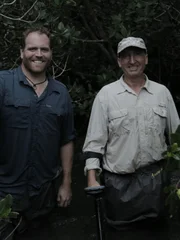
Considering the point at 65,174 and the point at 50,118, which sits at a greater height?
the point at 50,118

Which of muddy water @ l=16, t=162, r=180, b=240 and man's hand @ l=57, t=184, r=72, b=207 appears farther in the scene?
muddy water @ l=16, t=162, r=180, b=240

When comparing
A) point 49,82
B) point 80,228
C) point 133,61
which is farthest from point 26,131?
point 80,228

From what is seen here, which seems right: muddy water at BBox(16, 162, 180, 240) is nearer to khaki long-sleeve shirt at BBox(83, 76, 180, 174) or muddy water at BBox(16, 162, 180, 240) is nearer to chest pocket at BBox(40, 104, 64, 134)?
khaki long-sleeve shirt at BBox(83, 76, 180, 174)

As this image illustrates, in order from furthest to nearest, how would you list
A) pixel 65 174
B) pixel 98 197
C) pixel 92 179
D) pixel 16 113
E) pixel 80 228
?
1. pixel 80 228
2. pixel 65 174
3. pixel 92 179
4. pixel 16 113
5. pixel 98 197

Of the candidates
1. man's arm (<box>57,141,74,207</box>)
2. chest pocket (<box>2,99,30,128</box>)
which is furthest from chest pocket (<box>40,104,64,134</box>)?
man's arm (<box>57,141,74,207</box>)

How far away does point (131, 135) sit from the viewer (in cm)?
379

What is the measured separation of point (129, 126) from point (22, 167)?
837 mm

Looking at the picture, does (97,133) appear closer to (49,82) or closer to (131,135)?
(131,135)

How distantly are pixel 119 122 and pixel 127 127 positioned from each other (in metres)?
0.07

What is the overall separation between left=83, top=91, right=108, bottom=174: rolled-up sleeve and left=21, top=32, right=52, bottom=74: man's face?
1.62ft

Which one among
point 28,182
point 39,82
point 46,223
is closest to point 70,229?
point 46,223

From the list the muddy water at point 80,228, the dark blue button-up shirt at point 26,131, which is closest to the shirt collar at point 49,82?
the dark blue button-up shirt at point 26,131

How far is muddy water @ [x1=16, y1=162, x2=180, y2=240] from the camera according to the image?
417 cm

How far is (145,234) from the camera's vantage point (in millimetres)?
4242
